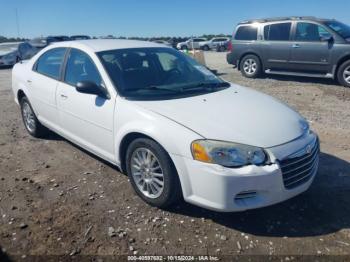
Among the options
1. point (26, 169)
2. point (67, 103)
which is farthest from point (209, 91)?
point (26, 169)

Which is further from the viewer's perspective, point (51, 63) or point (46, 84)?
point (51, 63)

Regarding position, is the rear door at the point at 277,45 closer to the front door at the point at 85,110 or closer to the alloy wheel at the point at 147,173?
the front door at the point at 85,110

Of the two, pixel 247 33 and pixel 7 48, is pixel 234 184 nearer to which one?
pixel 247 33

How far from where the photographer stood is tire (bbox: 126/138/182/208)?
3.22m

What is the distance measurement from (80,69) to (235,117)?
2.09 meters

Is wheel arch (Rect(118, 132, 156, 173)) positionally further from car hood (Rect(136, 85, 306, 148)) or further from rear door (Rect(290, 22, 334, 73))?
rear door (Rect(290, 22, 334, 73))

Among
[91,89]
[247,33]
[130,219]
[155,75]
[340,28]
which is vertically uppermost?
[340,28]

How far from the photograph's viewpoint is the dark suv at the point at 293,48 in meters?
9.79

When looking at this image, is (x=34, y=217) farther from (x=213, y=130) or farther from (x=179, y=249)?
(x=213, y=130)

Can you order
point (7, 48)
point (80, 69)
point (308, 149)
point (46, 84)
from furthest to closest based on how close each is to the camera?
1. point (7, 48)
2. point (46, 84)
3. point (80, 69)
4. point (308, 149)

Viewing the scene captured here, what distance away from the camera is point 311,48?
33.5ft

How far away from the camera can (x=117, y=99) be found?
3684 mm

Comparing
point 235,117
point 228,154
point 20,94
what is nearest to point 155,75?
point 235,117

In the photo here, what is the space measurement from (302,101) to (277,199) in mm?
5760
